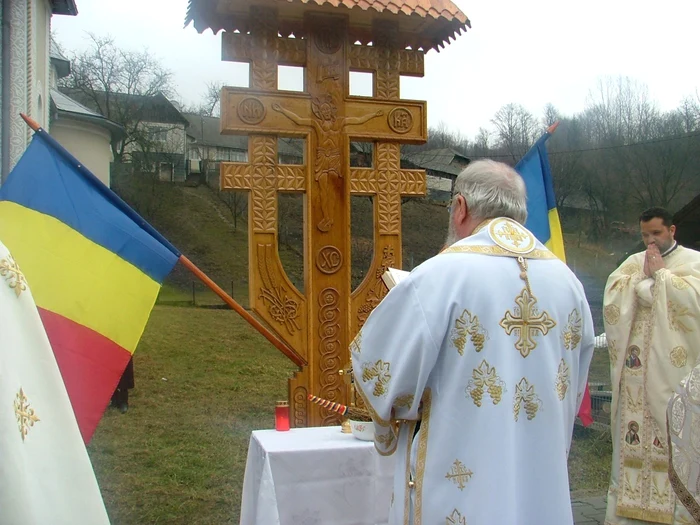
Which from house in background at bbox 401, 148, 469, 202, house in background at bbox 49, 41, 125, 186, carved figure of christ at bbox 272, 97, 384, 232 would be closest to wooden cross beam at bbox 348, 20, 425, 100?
carved figure of christ at bbox 272, 97, 384, 232

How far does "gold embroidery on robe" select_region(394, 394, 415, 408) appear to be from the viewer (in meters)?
2.20

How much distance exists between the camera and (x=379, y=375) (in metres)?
2.22

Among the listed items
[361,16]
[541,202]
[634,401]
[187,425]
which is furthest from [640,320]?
[187,425]

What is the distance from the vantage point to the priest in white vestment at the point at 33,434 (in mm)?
1384

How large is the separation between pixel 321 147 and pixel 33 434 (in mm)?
3001

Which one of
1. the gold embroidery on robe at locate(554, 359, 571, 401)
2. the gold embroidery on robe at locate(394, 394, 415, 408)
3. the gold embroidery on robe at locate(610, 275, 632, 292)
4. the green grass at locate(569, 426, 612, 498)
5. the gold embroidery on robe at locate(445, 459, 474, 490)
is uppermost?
the gold embroidery on robe at locate(610, 275, 632, 292)

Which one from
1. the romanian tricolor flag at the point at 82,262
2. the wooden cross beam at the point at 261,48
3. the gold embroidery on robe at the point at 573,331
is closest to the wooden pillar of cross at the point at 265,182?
the wooden cross beam at the point at 261,48

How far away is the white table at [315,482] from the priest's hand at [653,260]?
80.4 inches

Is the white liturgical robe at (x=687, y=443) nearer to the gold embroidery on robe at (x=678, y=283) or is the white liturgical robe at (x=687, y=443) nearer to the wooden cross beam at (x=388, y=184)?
the gold embroidery on robe at (x=678, y=283)

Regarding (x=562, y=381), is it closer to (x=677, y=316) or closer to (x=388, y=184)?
(x=677, y=316)

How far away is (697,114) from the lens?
20469 millimetres

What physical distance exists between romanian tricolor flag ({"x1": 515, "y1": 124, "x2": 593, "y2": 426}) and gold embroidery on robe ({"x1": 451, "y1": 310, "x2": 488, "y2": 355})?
2375mm

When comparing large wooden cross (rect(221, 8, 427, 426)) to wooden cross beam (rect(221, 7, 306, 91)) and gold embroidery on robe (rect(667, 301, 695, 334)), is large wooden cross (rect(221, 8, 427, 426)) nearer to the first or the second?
wooden cross beam (rect(221, 7, 306, 91))

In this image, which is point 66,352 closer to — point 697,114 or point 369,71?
point 369,71
